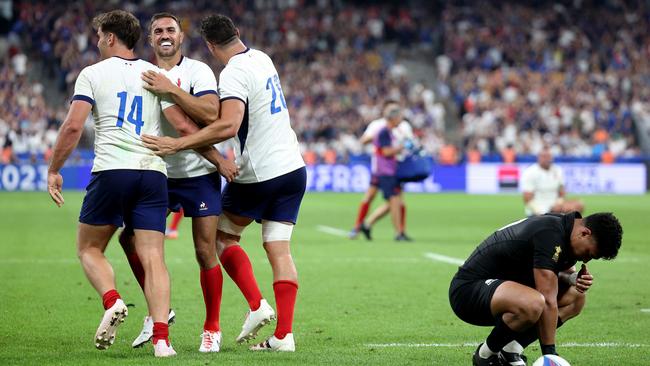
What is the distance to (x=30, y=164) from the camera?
3238cm

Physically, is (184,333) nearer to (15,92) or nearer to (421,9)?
(15,92)

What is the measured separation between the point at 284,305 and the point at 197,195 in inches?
39.6

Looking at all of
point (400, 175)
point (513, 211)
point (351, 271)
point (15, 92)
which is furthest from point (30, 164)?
point (351, 271)

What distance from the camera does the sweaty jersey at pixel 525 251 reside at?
6.79m

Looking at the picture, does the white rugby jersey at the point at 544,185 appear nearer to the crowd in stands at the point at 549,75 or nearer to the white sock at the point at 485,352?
the white sock at the point at 485,352

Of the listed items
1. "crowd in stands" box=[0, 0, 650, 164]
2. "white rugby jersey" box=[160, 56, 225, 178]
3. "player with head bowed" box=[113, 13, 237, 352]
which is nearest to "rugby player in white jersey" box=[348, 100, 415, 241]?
"player with head bowed" box=[113, 13, 237, 352]

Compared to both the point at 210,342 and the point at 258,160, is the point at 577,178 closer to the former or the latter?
the point at 258,160

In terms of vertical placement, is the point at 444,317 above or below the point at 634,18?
below

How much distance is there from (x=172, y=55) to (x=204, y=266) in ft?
5.03

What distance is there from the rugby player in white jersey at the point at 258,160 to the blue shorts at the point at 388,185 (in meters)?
10.4

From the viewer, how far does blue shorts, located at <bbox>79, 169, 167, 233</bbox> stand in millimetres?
7449

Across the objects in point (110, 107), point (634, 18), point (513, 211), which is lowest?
point (513, 211)

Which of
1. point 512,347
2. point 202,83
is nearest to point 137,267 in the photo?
point 202,83

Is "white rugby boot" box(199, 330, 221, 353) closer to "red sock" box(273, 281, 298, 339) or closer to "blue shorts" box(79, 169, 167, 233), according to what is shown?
"red sock" box(273, 281, 298, 339)
